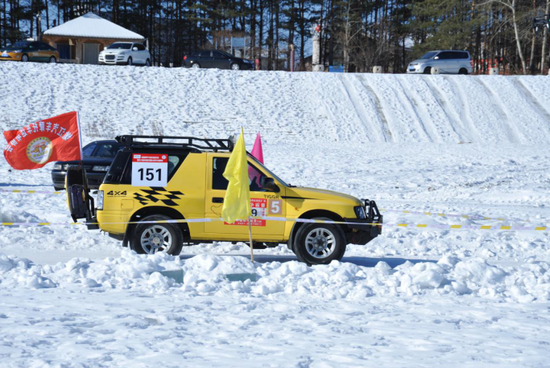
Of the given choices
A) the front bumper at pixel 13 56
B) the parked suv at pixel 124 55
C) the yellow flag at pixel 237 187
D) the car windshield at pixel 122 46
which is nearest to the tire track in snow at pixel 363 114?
the parked suv at pixel 124 55

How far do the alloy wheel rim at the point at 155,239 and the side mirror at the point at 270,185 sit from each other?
4.75 ft

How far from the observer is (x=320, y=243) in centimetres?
1024

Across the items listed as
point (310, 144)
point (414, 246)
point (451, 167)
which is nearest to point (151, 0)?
point (310, 144)

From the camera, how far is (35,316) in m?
7.23

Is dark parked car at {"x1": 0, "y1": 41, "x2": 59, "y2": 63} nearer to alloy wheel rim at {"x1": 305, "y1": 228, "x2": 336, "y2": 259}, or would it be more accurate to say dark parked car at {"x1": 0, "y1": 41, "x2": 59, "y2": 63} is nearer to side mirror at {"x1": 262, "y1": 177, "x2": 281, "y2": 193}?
side mirror at {"x1": 262, "y1": 177, "x2": 281, "y2": 193}

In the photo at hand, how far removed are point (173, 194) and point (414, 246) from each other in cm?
437

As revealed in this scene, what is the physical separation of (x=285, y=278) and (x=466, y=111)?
27291mm

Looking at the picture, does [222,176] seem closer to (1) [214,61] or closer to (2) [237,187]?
(2) [237,187]

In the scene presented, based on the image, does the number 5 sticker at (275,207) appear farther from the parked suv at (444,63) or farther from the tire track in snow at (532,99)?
the parked suv at (444,63)

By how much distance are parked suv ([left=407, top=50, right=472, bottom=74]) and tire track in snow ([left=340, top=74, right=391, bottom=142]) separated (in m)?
6.51

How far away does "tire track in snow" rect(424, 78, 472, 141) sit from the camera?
32312 millimetres

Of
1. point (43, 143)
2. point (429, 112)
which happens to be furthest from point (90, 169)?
point (429, 112)

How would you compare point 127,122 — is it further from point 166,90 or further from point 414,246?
point 414,246

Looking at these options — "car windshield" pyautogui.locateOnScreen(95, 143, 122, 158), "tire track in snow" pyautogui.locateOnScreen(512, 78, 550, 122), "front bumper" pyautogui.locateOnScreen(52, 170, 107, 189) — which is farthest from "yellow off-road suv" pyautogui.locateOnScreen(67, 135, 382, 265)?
"tire track in snow" pyautogui.locateOnScreen(512, 78, 550, 122)
